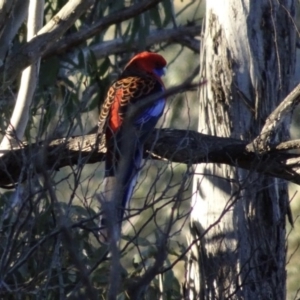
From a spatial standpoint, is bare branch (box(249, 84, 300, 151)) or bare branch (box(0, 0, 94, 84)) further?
bare branch (box(0, 0, 94, 84))

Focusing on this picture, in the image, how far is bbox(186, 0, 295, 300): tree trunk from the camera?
9.55ft

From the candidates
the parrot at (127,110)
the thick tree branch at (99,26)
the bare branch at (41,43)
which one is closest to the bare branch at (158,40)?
the thick tree branch at (99,26)

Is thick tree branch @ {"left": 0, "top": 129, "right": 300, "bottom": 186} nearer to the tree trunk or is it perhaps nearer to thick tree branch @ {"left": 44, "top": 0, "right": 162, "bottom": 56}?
the tree trunk

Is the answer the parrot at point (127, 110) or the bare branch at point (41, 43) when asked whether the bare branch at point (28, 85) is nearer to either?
the bare branch at point (41, 43)

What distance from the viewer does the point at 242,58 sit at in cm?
293

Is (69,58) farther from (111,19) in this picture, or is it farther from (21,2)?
(21,2)

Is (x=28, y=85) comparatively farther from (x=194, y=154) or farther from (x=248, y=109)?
(x=194, y=154)

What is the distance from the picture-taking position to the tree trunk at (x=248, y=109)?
2912mm

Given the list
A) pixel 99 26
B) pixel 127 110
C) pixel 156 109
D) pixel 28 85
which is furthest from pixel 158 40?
pixel 127 110

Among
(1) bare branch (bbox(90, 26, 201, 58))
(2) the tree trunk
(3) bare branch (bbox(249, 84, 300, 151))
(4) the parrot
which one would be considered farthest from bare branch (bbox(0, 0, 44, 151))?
(1) bare branch (bbox(90, 26, 201, 58))

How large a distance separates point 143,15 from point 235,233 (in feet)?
5.48

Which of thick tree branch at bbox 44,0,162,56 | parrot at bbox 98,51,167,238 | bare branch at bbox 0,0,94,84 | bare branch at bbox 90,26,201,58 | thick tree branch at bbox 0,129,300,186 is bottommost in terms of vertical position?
thick tree branch at bbox 0,129,300,186

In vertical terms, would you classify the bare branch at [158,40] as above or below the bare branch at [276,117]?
above

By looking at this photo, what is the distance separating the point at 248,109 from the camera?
2908 millimetres
